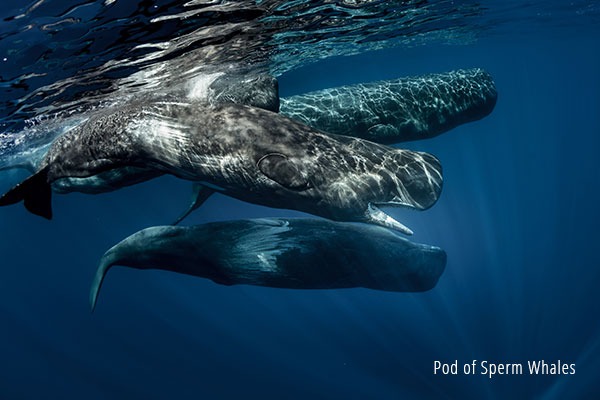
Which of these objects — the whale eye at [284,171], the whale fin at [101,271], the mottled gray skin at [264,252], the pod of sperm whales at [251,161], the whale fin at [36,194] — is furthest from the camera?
the whale fin at [101,271]

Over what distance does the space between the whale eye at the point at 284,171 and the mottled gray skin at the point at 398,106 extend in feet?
14.5

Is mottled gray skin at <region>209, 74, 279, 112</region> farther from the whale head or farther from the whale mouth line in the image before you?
the whale mouth line

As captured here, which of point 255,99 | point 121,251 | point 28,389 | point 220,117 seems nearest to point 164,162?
point 220,117

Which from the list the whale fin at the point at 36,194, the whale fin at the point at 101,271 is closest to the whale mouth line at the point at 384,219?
the whale fin at the point at 36,194

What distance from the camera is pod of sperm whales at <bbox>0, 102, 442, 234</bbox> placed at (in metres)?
4.01

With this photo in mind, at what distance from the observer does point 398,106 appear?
8336 millimetres

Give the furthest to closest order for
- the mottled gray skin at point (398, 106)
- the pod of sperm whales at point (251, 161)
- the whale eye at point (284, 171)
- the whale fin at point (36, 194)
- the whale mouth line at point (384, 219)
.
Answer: the mottled gray skin at point (398, 106) < the whale fin at point (36, 194) < the whale mouth line at point (384, 219) < the pod of sperm whales at point (251, 161) < the whale eye at point (284, 171)

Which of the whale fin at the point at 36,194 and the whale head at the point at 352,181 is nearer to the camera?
the whale head at the point at 352,181

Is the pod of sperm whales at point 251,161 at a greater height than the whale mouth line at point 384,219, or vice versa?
the pod of sperm whales at point 251,161

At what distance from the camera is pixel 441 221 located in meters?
47.4

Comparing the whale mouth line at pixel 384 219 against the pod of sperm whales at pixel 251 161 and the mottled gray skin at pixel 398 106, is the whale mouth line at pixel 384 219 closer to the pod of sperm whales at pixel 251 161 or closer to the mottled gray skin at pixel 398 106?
the pod of sperm whales at pixel 251 161

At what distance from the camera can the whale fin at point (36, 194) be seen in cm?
466

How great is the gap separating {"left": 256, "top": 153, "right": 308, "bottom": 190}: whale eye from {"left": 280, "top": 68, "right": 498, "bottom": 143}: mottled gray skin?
14.5 feet

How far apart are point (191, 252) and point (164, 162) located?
7.66 ft
